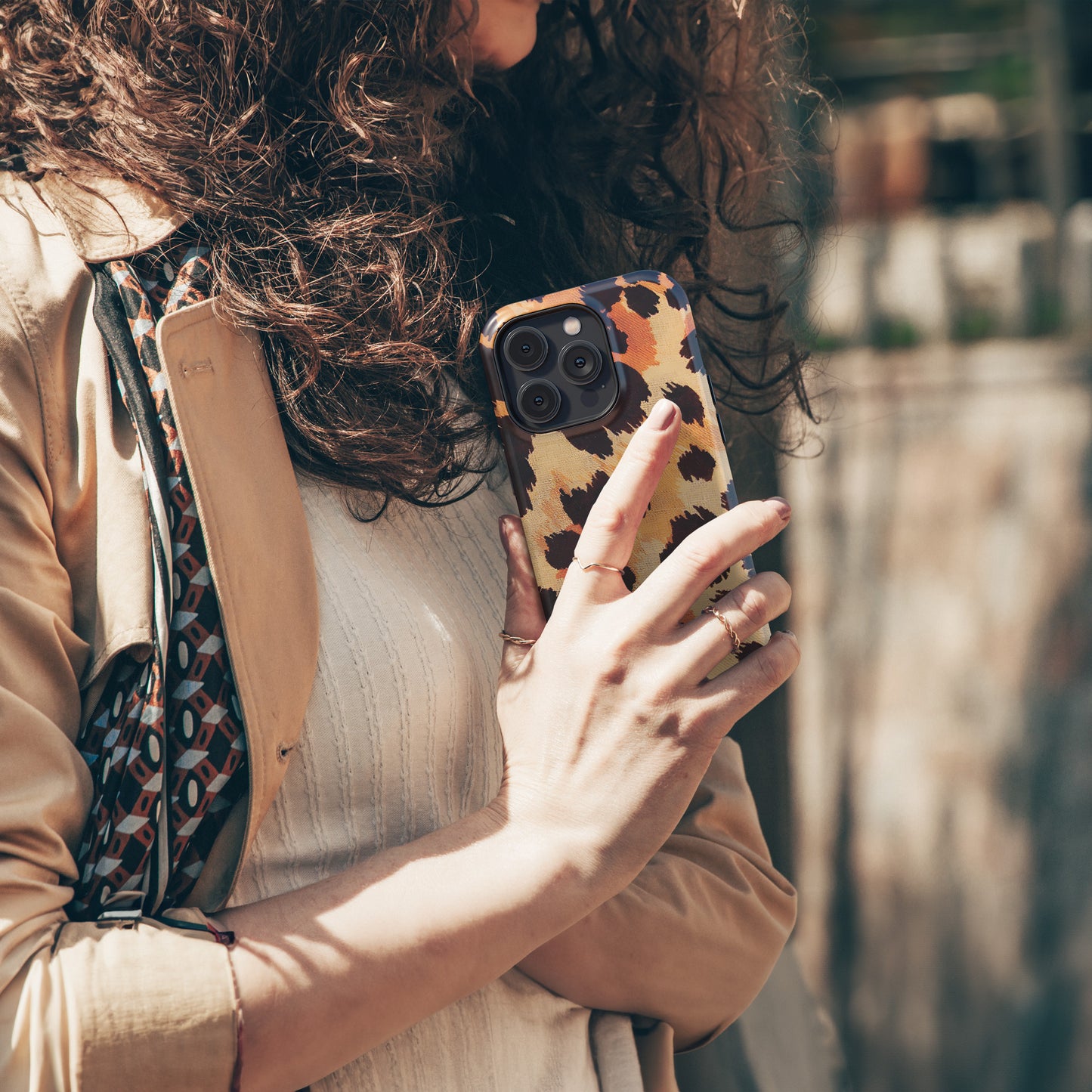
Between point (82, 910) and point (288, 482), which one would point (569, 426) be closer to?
point (288, 482)

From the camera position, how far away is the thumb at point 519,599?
36.4 inches

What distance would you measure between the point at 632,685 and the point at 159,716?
1.10 ft

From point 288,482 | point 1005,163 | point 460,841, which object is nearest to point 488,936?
point 460,841

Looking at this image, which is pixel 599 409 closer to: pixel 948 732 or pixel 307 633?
pixel 307 633

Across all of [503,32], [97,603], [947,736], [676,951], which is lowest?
[947,736]

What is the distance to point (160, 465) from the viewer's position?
816mm

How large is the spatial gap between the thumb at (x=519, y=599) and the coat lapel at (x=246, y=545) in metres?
0.16

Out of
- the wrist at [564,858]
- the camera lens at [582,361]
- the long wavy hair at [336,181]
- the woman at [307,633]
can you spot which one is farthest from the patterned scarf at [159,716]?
the camera lens at [582,361]

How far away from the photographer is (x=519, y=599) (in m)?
0.94

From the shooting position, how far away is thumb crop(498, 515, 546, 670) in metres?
0.93

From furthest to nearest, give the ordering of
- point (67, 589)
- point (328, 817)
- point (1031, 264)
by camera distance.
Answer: point (1031, 264) → point (328, 817) → point (67, 589)

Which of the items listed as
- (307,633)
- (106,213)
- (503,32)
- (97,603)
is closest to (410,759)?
(307,633)

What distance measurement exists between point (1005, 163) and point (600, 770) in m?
3.74

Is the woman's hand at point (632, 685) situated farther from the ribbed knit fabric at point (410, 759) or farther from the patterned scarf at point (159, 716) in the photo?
the patterned scarf at point (159, 716)
